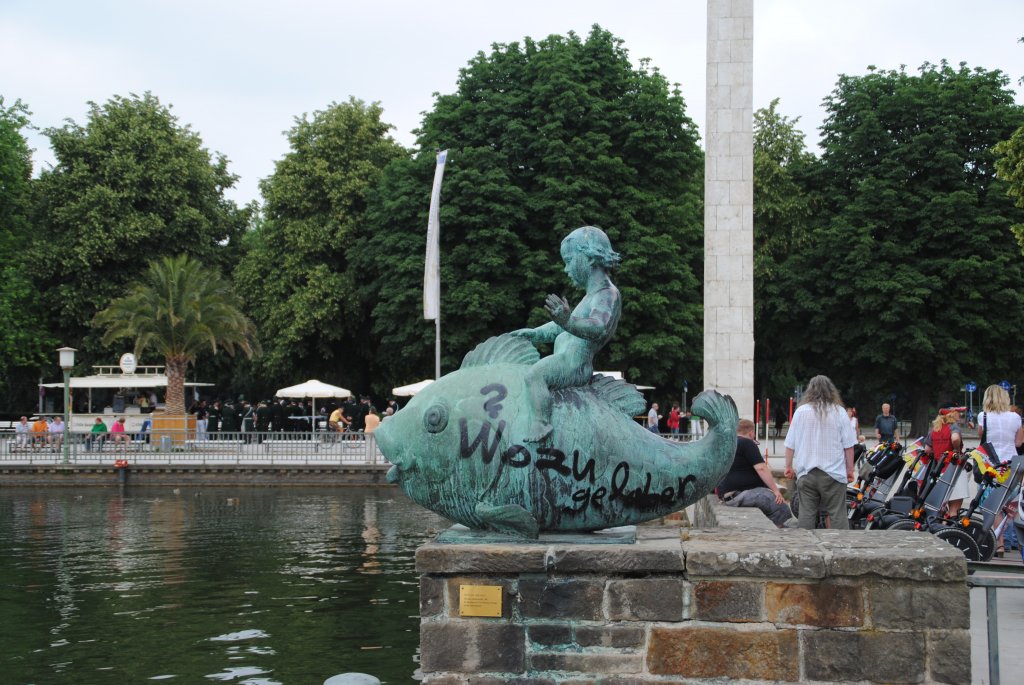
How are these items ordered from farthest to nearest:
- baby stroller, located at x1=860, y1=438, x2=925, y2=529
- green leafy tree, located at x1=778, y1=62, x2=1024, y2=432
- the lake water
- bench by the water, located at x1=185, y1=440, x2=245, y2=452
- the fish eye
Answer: green leafy tree, located at x1=778, y1=62, x2=1024, y2=432, bench by the water, located at x1=185, y1=440, x2=245, y2=452, baby stroller, located at x1=860, y1=438, x2=925, y2=529, the lake water, the fish eye

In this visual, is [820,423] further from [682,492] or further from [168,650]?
[168,650]

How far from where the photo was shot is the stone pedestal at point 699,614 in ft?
17.6

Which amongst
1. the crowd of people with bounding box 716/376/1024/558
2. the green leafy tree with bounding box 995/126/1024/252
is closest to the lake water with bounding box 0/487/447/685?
the crowd of people with bounding box 716/376/1024/558

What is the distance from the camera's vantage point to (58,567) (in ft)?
52.3

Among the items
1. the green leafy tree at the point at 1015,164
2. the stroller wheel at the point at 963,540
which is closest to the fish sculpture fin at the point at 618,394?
the stroller wheel at the point at 963,540

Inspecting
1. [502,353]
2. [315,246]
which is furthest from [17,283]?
[502,353]

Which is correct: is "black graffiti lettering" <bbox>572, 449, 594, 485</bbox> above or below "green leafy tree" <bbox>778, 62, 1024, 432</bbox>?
below

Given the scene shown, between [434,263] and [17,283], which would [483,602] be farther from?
[17,283]

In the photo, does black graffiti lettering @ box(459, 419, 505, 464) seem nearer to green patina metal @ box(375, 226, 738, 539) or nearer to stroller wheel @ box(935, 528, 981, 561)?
green patina metal @ box(375, 226, 738, 539)

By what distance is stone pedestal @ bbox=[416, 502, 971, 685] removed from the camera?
536cm

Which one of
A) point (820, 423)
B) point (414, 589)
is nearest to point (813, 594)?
point (820, 423)

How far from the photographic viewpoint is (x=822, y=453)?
991 centimetres

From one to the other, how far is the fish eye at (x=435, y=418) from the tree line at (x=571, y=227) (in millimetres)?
30639

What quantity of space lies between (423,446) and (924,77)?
37891 mm
